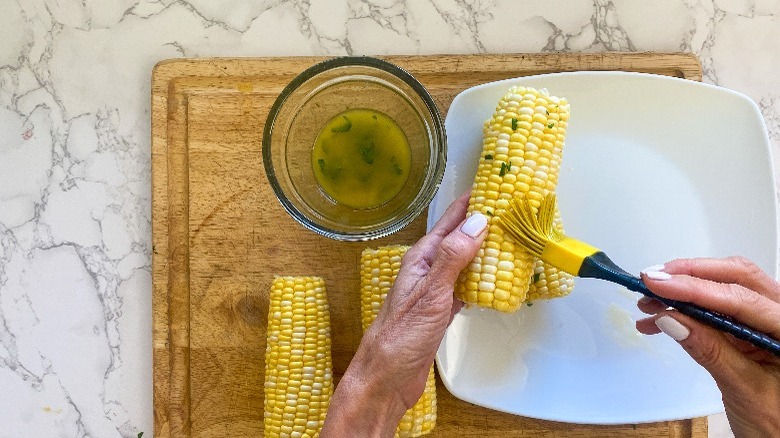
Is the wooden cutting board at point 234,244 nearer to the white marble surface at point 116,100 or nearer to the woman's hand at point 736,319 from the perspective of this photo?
the white marble surface at point 116,100

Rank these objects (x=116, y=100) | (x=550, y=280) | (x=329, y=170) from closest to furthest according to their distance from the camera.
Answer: (x=550, y=280)
(x=329, y=170)
(x=116, y=100)

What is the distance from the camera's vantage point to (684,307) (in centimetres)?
137

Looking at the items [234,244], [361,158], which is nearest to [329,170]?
[361,158]

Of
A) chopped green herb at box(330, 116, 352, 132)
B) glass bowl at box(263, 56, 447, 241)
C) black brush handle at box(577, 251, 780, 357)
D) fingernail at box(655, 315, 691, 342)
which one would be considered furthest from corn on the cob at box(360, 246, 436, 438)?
fingernail at box(655, 315, 691, 342)

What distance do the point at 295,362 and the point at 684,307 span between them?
36.6 inches

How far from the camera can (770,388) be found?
56.1 inches

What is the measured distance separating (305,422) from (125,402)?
597 millimetres

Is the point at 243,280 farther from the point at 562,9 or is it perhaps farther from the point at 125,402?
the point at 562,9

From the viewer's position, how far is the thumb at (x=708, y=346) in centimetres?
139

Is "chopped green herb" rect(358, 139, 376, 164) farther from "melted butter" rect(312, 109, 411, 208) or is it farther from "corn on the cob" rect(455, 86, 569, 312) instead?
"corn on the cob" rect(455, 86, 569, 312)

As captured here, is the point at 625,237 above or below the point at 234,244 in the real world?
above

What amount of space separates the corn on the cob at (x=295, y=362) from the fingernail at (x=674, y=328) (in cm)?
82

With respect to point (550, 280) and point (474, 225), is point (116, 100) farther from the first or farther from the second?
point (550, 280)

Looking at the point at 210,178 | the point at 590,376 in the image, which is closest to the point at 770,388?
the point at 590,376
